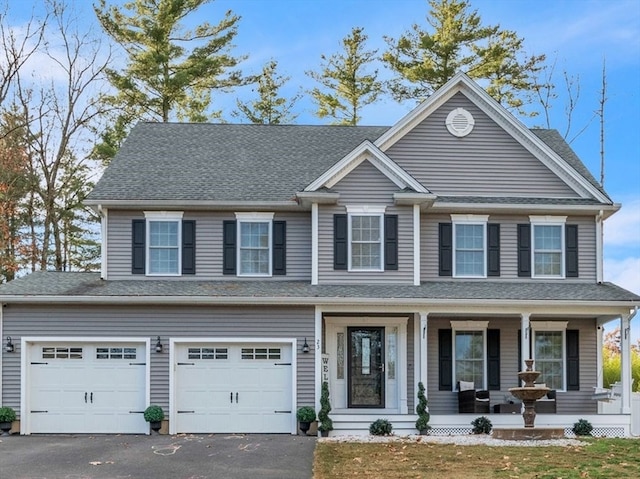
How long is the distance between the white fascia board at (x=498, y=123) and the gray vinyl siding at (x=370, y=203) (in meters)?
1.21

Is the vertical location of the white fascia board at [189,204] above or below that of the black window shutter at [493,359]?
above

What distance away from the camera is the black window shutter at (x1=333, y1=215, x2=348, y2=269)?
22.2 meters

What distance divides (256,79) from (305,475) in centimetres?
2768

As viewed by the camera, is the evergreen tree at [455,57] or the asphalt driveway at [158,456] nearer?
the asphalt driveway at [158,456]

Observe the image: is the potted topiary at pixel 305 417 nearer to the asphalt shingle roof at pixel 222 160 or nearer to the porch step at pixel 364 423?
the porch step at pixel 364 423

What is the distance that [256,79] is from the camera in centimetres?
4022

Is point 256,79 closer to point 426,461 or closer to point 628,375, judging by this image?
point 628,375

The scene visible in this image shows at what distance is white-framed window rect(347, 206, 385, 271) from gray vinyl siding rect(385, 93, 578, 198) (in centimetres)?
188

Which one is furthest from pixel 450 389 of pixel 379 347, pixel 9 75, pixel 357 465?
pixel 9 75

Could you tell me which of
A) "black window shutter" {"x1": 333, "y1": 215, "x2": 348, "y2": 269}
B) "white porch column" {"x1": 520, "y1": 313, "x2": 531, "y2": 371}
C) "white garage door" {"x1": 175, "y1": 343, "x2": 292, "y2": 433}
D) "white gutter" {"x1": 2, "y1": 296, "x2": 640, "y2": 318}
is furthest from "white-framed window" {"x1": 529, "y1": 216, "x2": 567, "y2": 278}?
"white garage door" {"x1": 175, "y1": 343, "x2": 292, "y2": 433}

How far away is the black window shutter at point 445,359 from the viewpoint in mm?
22781

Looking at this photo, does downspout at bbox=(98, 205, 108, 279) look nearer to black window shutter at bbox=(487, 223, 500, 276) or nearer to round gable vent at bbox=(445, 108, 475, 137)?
round gable vent at bbox=(445, 108, 475, 137)

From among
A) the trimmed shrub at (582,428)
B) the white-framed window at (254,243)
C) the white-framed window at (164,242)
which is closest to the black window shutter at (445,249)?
the white-framed window at (254,243)

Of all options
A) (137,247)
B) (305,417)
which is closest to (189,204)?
(137,247)
